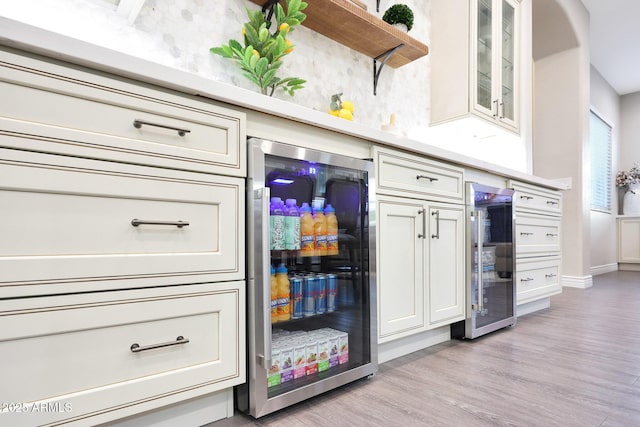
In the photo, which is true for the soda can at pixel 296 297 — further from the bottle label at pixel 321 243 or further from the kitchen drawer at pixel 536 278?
the kitchen drawer at pixel 536 278

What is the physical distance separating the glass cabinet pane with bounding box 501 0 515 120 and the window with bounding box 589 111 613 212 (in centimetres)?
302

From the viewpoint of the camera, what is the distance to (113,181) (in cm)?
86

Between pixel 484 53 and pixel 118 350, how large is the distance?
2825mm

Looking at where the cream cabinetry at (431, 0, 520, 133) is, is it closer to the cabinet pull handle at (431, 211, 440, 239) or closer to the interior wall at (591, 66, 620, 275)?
the cabinet pull handle at (431, 211, 440, 239)

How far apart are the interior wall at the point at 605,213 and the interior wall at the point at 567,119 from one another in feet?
4.31

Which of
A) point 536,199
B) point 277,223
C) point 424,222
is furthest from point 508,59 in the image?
point 277,223

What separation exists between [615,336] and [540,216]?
2.86 ft

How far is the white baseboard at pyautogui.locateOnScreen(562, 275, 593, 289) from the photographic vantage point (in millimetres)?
3951

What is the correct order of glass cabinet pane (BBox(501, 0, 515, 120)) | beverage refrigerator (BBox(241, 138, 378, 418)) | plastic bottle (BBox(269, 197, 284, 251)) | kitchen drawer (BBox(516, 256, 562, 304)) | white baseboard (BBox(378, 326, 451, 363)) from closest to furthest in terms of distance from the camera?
beverage refrigerator (BBox(241, 138, 378, 418)) → plastic bottle (BBox(269, 197, 284, 251)) → white baseboard (BBox(378, 326, 451, 363)) → kitchen drawer (BBox(516, 256, 562, 304)) → glass cabinet pane (BBox(501, 0, 515, 120))

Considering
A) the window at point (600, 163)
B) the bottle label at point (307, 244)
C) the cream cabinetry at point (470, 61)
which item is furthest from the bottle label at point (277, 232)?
the window at point (600, 163)

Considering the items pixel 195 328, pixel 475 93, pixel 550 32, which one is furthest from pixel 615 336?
pixel 550 32

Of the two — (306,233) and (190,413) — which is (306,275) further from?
(190,413)

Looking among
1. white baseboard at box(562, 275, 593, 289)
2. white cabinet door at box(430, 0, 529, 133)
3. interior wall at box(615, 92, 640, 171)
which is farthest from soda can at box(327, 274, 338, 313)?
interior wall at box(615, 92, 640, 171)

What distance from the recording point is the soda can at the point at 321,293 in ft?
4.53
